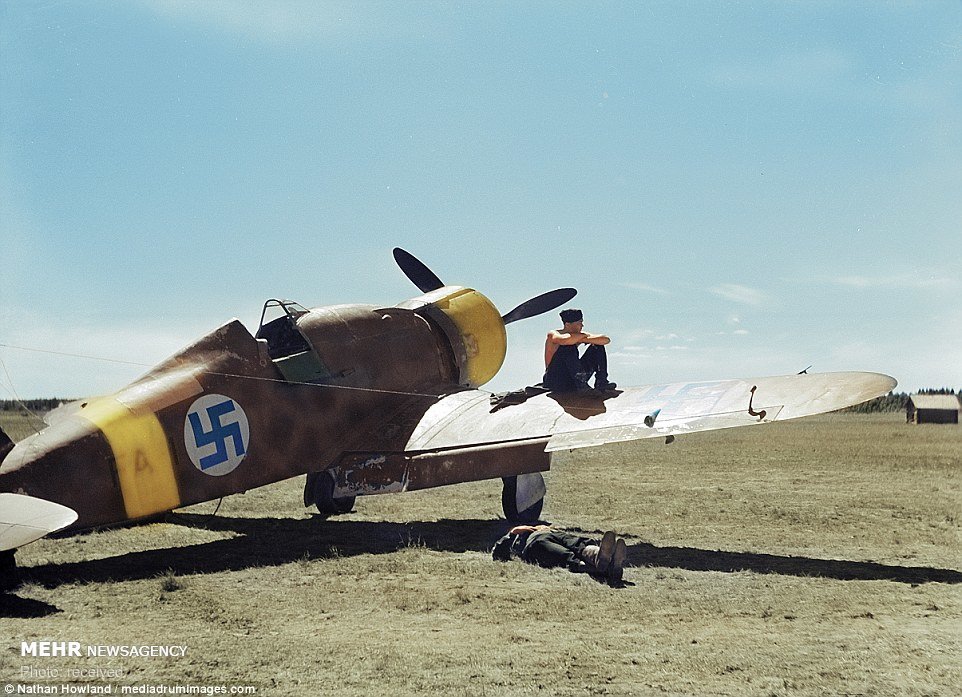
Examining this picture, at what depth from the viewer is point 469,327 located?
1362 cm

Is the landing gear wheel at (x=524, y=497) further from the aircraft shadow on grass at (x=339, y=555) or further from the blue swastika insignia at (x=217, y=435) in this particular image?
the blue swastika insignia at (x=217, y=435)

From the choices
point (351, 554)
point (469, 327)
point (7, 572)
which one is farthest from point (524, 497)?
point (7, 572)

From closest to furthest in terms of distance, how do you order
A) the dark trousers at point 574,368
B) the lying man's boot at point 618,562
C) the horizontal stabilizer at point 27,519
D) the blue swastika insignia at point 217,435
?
1. the horizontal stabilizer at point 27,519
2. the lying man's boot at point 618,562
3. the blue swastika insignia at point 217,435
4. the dark trousers at point 574,368

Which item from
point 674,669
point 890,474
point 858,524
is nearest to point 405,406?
point 858,524

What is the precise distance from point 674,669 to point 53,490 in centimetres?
595

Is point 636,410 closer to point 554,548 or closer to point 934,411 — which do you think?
point 554,548

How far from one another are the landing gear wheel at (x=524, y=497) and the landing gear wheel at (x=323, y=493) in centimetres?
221

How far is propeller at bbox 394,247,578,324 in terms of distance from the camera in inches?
581

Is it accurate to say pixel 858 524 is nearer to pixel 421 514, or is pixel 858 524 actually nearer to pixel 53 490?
pixel 421 514

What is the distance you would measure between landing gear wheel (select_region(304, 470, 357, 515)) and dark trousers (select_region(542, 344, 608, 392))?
327 cm

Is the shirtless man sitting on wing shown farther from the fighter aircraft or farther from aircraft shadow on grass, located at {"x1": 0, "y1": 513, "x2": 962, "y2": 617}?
aircraft shadow on grass, located at {"x1": 0, "y1": 513, "x2": 962, "y2": 617}

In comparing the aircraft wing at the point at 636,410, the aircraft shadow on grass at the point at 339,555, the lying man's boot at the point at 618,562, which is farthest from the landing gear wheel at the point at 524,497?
the lying man's boot at the point at 618,562

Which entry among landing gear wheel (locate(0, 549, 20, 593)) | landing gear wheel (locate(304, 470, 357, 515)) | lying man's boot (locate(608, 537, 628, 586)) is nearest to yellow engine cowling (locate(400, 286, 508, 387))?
landing gear wheel (locate(304, 470, 357, 515))

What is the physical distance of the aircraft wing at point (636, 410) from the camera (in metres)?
9.07
